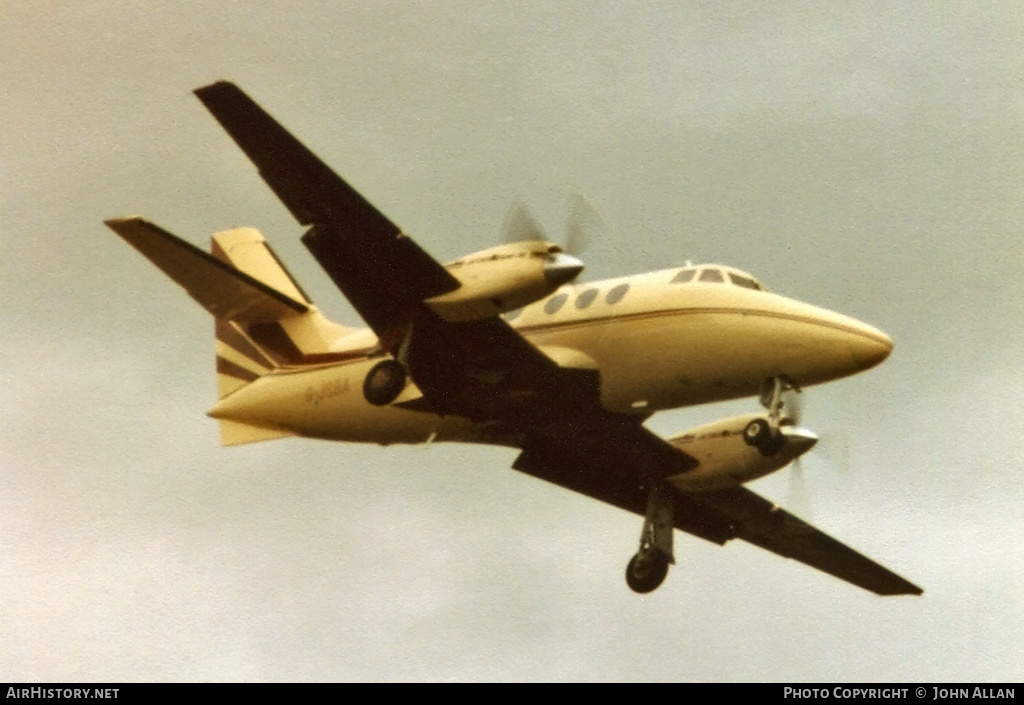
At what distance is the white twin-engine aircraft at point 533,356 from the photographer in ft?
79.2

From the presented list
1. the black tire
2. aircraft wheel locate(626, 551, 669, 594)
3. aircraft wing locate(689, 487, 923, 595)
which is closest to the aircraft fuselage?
the black tire

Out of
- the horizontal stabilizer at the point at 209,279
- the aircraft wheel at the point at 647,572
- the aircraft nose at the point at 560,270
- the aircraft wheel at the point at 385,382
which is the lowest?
the aircraft wheel at the point at 647,572

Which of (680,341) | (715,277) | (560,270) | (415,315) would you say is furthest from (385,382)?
(715,277)

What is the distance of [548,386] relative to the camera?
83.7ft

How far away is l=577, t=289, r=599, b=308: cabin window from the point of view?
25.8 metres

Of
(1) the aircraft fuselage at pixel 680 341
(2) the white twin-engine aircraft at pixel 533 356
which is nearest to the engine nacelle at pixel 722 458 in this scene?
(2) the white twin-engine aircraft at pixel 533 356

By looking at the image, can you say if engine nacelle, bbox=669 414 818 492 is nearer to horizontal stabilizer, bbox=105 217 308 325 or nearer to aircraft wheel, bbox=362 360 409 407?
aircraft wheel, bbox=362 360 409 407

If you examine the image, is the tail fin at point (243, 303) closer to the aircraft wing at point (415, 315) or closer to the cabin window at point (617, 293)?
the aircraft wing at point (415, 315)
